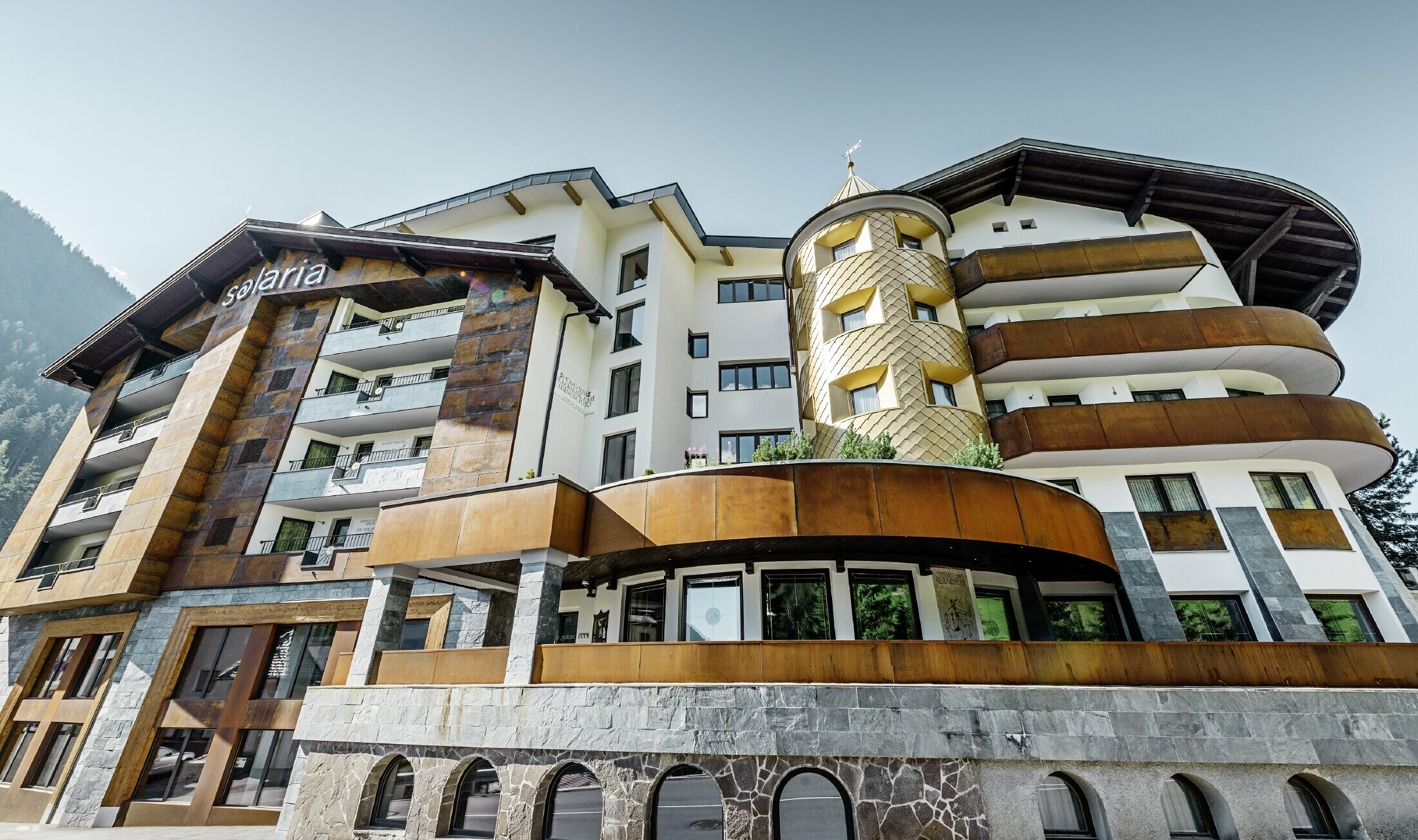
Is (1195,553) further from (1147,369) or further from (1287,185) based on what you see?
(1287,185)

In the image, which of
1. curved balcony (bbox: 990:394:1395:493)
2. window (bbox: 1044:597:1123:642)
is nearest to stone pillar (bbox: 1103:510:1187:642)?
window (bbox: 1044:597:1123:642)

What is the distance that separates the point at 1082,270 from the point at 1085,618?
13721 millimetres

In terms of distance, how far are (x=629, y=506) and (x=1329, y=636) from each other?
70.9 ft

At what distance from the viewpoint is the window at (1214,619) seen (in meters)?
17.6

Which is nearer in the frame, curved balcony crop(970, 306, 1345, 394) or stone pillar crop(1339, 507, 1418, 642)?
stone pillar crop(1339, 507, 1418, 642)

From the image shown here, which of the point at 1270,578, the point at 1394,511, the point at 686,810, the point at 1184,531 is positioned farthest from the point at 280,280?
the point at 1394,511

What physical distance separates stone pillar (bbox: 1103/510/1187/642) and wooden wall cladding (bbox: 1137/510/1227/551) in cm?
37

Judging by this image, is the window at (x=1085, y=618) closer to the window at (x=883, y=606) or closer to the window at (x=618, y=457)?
the window at (x=883, y=606)

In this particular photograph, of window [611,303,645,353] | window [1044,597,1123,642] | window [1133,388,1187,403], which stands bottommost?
window [1044,597,1123,642]

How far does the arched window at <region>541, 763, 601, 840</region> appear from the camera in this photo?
40.9 ft

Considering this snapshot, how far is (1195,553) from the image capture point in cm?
1855

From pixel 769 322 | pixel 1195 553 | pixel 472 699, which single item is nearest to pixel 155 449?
pixel 472 699

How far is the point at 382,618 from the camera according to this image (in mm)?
15680

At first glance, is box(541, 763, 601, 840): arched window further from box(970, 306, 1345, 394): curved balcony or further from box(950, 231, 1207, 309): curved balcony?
box(950, 231, 1207, 309): curved balcony
